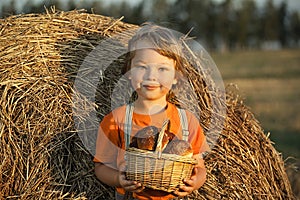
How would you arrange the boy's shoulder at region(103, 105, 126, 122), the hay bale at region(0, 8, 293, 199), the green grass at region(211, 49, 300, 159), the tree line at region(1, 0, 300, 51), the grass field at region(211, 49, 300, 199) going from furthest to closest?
the tree line at region(1, 0, 300, 51), the green grass at region(211, 49, 300, 159), the grass field at region(211, 49, 300, 199), the hay bale at region(0, 8, 293, 199), the boy's shoulder at region(103, 105, 126, 122)

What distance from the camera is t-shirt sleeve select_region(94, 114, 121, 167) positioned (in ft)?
12.7

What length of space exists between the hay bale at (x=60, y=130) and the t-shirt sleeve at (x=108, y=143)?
58cm

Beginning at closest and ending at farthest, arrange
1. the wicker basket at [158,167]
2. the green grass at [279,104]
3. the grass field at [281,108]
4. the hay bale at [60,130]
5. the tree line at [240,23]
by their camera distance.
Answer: the wicker basket at [158,167]
the hay bale at [60,130]
the grass field at [281,108]
the green grass at [279,104]
the tree line at [240,23]

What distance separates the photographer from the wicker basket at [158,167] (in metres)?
3.44

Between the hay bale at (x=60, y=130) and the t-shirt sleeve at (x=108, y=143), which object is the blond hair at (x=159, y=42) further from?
the hay bale at (x=60, y=130)

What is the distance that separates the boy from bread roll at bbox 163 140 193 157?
29 centimetres

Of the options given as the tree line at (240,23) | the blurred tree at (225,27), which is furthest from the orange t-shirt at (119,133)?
the blurred tree at (225,27)

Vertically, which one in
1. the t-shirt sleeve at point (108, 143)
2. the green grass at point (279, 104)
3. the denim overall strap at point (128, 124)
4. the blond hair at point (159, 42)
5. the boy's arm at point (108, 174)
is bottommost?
the green grass at point (279, 104)

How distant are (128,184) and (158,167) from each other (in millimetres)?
260

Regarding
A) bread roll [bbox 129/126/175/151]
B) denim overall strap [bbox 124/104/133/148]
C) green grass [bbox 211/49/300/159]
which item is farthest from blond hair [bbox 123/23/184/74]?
green grass [bbox 211/49/300/159]

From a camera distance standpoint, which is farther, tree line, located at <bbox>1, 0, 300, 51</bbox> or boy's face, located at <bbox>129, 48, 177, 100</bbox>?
tree line, located at <bbox>1, 0, 300, 51</bbox>

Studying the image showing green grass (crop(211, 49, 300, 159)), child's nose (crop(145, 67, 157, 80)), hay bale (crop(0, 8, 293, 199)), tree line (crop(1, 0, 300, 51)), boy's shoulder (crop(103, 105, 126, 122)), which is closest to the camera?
child's nose (crop(145, 67, 157, 80))

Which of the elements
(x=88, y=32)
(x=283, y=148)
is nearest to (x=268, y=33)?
(x=283, y=148)

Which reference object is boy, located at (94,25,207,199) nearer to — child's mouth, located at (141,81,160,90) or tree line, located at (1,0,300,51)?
child's mouth, located at (141,81,160,90)
